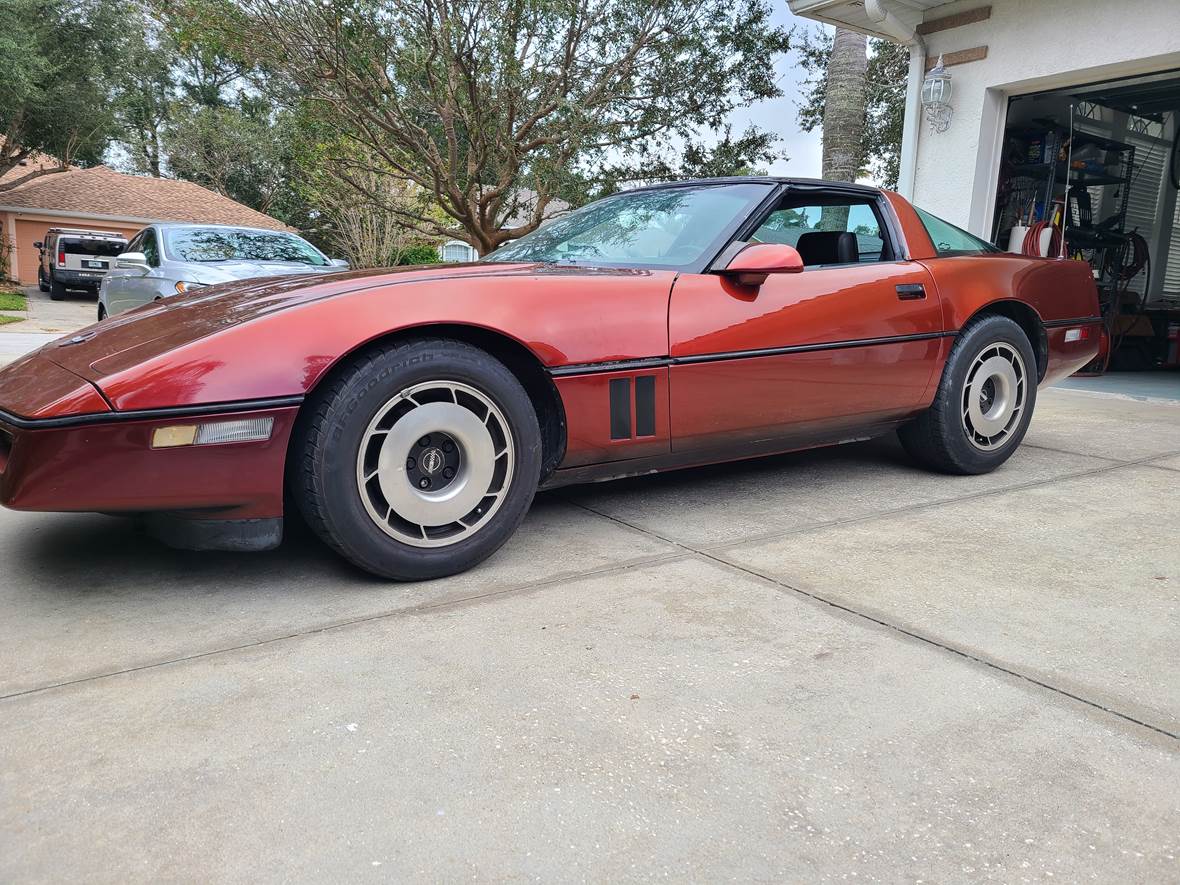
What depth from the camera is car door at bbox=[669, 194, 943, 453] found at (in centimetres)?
302

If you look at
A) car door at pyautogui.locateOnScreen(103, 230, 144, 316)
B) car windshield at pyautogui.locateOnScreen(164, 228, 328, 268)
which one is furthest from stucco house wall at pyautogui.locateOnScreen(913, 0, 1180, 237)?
car door at pyautogui.locateOnScreen(103, 230, 144, 316)

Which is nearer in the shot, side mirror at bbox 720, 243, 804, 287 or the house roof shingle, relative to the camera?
side mirror at bbox 720, 243, 804, 287

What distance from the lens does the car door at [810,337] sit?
9.91ft

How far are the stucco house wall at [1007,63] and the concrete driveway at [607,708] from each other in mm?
5303

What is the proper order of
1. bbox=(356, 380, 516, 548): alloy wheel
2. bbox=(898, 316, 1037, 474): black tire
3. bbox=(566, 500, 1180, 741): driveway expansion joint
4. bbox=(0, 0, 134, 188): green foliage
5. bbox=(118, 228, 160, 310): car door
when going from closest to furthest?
bbox=(566, 500, 1180, 741): driveway expansion joint < bbox=(356, 380, 516, 548): alloy wheel < bbox=(898, 316, 1037, 474): black tire < bbox=(118, 228, 160, 310): car door < bbox=(0, 0, 134, 188): green foliage

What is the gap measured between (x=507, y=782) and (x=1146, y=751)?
1.25 meters

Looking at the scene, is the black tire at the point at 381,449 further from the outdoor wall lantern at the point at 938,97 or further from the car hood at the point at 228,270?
the outdoor wall lantern at the point at 938,97

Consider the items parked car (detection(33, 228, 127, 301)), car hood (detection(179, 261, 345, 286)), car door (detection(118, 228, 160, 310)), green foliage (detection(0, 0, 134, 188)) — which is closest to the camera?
car hood (detection(179, 261, 345, 286))

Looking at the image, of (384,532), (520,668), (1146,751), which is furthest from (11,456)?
(1146,751)

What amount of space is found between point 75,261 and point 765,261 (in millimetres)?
23688

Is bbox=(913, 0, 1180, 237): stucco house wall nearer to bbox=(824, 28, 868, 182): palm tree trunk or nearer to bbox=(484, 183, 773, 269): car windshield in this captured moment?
bbox=(824, 28, 868, 182): palm tree trunk

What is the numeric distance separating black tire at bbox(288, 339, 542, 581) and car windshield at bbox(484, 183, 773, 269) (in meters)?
0.83

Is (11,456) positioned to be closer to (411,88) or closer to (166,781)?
(166,781)

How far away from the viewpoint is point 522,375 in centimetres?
280
